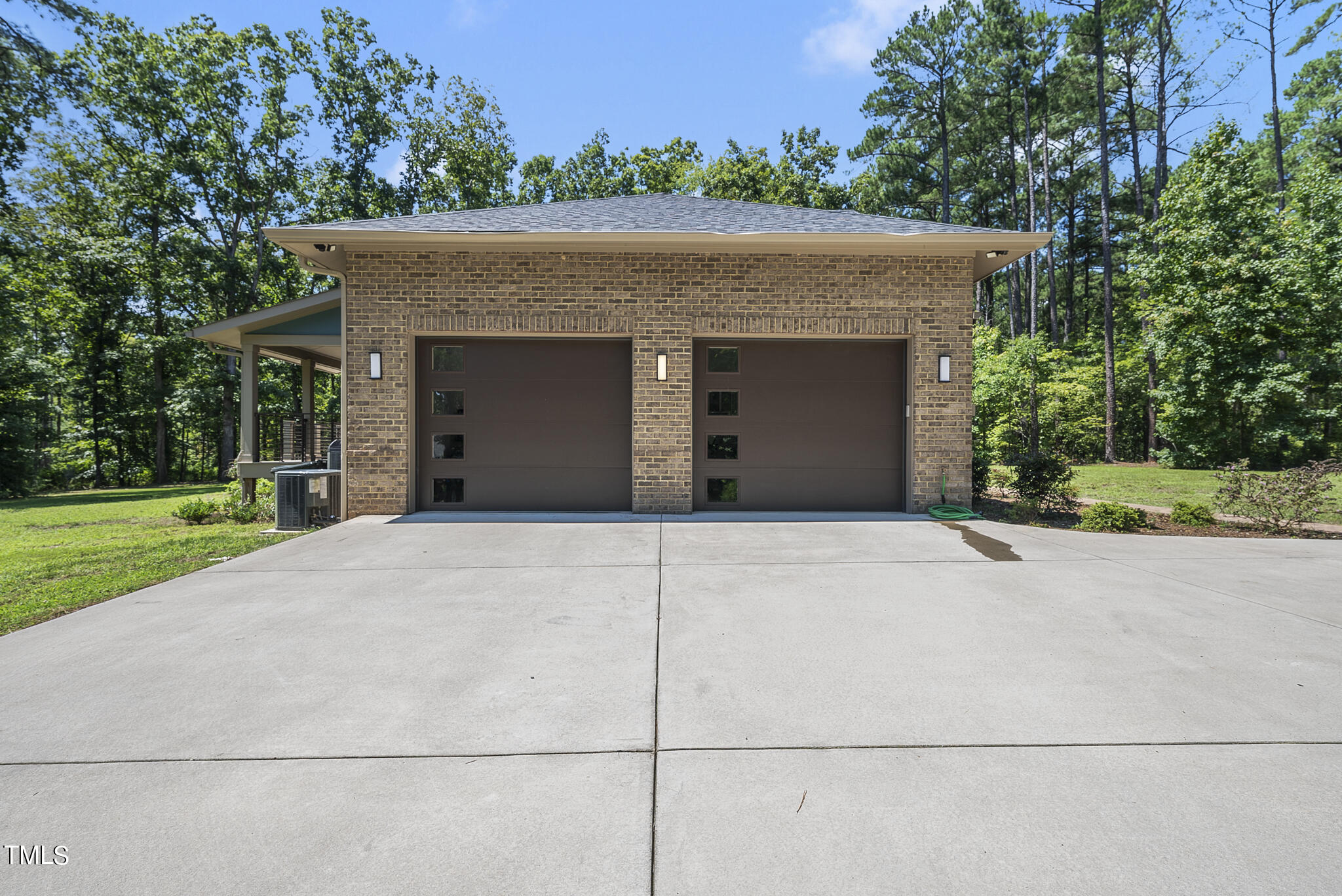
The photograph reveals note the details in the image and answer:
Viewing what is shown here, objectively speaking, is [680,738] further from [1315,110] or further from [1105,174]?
[1315,110]

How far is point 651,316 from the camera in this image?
8680 mm

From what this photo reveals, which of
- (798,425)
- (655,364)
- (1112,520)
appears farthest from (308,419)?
(1112,520)

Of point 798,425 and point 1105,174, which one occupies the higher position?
point 1105,174

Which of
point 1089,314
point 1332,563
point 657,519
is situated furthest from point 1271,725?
point 1089,314

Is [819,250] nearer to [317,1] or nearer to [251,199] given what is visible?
[251,199]

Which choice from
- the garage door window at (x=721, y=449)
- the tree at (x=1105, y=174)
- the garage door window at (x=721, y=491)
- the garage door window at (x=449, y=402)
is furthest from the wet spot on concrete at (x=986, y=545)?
the tree at (x=1105, y=174)

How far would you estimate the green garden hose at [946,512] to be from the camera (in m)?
8.52

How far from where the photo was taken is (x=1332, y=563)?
6.07m

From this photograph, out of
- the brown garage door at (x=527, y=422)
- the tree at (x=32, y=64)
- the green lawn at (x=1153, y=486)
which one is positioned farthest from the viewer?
the green lawn at (x=1153, y=486)

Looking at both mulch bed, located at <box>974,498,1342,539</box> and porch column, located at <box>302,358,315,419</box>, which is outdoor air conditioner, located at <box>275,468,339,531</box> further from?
mulch bed, located at <box>974,498,1342,539</box>

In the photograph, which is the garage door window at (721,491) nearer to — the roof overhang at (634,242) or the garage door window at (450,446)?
the roof overhang at (634,242)

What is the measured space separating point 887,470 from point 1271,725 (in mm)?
6312

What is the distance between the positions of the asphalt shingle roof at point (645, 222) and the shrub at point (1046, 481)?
10.7ft

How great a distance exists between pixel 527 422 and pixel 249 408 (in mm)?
6064
